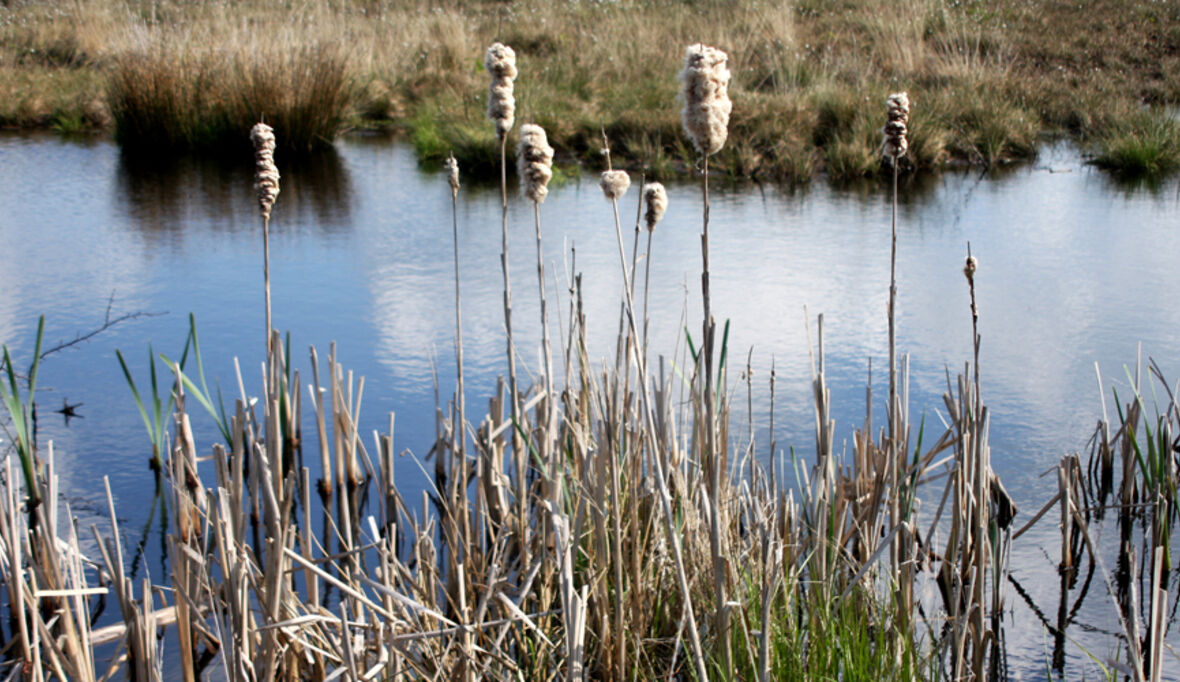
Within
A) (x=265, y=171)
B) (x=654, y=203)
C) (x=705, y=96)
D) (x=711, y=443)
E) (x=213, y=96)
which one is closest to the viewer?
(x=705, y=96)

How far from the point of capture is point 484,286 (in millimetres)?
3828

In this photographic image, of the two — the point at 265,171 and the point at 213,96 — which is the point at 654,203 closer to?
the point at 265,171

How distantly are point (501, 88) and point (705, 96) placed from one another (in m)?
0.44

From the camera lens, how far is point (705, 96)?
38.4 inches

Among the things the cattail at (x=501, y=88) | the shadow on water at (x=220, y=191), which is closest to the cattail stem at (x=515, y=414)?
the cattail at (x=501, y=88)

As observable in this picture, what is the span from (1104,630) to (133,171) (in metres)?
5.49

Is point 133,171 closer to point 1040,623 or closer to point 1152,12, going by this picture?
point 1040,623

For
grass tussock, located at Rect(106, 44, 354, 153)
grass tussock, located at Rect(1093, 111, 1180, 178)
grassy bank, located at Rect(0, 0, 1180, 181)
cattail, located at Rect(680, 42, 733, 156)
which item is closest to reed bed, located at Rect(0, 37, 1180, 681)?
cattail, located at Rect(680, 42, 733, 156)

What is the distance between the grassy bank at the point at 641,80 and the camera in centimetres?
652

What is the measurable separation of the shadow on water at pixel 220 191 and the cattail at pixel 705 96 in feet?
12.8

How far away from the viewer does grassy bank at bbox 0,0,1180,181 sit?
6.52 metres

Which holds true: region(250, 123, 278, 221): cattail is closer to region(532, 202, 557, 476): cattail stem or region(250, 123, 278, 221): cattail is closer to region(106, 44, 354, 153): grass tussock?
region(532, 202, 557, 476): cattail stem

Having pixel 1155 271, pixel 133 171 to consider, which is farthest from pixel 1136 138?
pixel 133 171

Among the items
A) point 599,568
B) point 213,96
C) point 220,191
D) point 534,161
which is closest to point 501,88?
point 534,161
